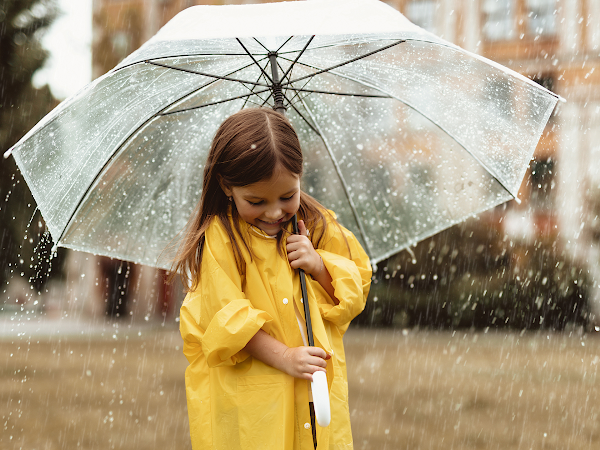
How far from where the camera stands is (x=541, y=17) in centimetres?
2072

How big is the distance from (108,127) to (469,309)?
11.5 m

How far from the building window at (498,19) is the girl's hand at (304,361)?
68.1ft

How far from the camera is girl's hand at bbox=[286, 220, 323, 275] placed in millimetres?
2201

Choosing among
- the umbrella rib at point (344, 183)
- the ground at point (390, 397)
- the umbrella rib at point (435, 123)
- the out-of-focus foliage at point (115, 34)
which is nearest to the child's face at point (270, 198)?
the umbrella rib at point (435, 123)

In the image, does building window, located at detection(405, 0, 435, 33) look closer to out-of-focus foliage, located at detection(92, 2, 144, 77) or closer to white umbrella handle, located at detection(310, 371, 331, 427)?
out-of-focus foliage, located at detection(92, 2, 144, 77)

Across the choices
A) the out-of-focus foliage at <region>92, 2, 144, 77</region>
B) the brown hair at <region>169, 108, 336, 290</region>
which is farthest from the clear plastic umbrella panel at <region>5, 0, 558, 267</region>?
the out-of-focus foliage at <region>92, 2, 144, 77</region>

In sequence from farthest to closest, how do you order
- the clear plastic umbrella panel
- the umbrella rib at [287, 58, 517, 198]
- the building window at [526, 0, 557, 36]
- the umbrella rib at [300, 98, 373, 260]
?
1. the building window at [526, 0, 557, 36]
2. the umbrella rib at [300, 98, 373, 260]
3. the umbrella rib at [287, 58, 517, 198]
4. the clear plastic umbrella panel

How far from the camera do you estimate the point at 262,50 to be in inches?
107

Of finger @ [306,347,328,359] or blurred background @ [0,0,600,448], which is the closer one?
finger @ [306,347,328,359]

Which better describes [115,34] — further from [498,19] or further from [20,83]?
[498,19]

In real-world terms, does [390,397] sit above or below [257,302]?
below

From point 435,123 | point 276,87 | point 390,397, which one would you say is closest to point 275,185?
point 276,87

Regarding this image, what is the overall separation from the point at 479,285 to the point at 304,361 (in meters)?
12.0

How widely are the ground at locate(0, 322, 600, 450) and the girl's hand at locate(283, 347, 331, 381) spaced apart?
105 inches
